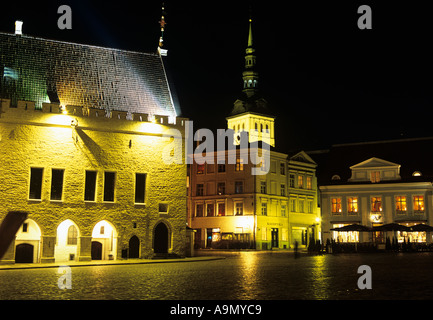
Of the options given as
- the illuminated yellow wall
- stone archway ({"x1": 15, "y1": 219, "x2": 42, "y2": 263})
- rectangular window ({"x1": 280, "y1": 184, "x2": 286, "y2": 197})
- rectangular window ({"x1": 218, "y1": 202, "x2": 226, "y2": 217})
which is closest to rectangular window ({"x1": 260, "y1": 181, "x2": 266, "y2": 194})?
rectangular window ({"x1": 280, "y1": 184, "x2": 286, "y2": 197})

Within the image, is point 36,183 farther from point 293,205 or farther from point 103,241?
point 293,205

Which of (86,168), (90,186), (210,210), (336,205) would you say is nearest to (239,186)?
(210,210)

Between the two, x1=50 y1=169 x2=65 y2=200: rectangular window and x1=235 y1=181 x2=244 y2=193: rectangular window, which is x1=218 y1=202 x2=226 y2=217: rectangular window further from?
x1=50 y1=169 x2=65 y2=200: rectangular window

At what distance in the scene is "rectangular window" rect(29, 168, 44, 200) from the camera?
104ft

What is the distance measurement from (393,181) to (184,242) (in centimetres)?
2717

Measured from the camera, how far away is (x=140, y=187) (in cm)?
3494

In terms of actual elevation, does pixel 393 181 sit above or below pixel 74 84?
below

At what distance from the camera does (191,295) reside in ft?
41.7

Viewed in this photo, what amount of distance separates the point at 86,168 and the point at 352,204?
104 ft
